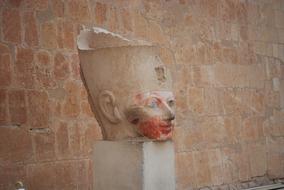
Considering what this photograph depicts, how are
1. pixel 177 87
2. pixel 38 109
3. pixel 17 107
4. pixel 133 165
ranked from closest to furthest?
pixel 133 165 → pixel 17 107 → pixel 38 109 → pixel 177 87

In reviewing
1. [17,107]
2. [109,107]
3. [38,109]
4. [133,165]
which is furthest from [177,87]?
[133,165]

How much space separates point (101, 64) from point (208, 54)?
11.3 feet

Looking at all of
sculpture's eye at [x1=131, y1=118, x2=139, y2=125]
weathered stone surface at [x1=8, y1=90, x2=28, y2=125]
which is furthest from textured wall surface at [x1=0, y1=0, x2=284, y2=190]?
sculpture's eye at [x1=131, y1=118, x2=139, y2=125]

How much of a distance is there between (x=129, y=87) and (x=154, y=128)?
1.05ft

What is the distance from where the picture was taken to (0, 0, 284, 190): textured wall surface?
4695 millimetres

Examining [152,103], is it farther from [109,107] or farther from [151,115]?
[109,107]

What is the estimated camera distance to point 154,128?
3.52 meters

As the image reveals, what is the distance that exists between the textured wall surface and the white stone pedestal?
1205 mm

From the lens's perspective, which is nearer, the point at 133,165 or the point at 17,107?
the point at 133,165

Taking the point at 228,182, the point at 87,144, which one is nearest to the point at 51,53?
the point at 87,144

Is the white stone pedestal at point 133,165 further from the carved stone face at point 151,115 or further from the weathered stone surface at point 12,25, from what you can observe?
the weathered stone surface at point 12,25

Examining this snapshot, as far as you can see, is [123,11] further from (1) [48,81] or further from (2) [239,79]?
(2) [239,79]

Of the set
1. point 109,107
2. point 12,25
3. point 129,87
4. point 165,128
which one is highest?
point 12,25

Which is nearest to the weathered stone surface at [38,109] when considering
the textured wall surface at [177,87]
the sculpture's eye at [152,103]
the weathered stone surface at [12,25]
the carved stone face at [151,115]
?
the textured wall surface at [177,87]
